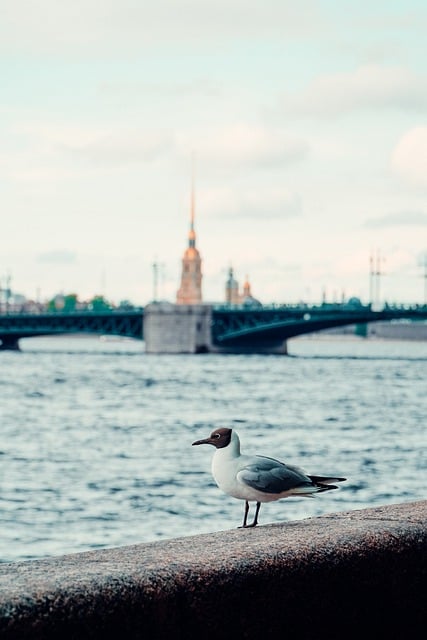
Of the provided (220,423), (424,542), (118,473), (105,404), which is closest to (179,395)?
(105,404)

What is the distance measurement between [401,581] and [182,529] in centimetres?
1045

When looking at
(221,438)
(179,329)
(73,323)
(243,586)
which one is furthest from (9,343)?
(243,586)

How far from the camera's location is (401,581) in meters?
3.25

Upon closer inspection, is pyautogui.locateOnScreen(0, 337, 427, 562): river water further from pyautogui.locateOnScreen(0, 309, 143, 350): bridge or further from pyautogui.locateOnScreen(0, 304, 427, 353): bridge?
pyautogui.locateOnScreen(0, 309, 143, 350): bridge

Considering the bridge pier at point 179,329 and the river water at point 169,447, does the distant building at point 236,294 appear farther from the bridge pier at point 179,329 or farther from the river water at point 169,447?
the river water at point 169,447

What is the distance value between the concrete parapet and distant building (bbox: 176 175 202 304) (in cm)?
12991

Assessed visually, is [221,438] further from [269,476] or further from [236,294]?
[236,294]

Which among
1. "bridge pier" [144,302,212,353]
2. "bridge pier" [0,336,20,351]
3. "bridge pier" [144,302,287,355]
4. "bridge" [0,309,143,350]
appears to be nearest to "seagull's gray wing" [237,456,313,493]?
"bridge" [0,309,143,350]

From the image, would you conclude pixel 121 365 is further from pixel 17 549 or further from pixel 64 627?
pixel 64 627

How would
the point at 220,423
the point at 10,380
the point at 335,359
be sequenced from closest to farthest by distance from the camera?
the point at 220,423, the point at 10,380, the point at 335,359

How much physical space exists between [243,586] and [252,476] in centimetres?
75

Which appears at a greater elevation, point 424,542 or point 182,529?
point 424,542

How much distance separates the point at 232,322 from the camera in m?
80.1

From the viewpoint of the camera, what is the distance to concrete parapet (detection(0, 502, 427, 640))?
2.58m
